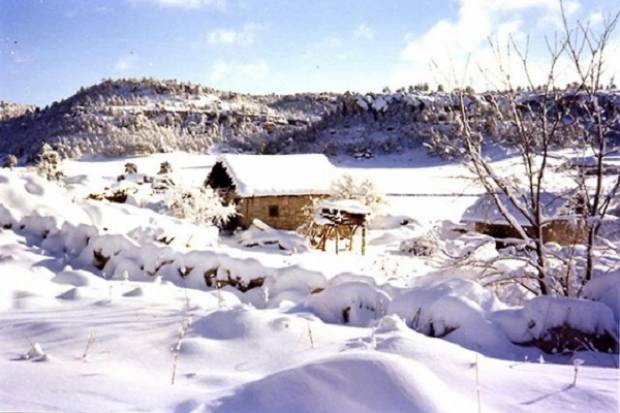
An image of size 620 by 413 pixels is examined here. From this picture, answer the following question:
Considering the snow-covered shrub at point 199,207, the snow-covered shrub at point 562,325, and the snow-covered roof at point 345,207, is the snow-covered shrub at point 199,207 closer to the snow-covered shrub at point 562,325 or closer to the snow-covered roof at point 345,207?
the snow-covered roof at point 345,207

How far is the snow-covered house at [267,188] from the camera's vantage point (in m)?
24.5

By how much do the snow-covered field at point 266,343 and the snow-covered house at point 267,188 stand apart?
13.9 m

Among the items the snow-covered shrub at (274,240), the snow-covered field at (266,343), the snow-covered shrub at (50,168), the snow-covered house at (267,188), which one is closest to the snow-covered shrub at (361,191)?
the snow-covered house at (267,188)

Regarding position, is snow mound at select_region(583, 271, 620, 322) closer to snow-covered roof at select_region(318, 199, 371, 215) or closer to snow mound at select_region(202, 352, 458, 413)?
snow mound at select_region(202, 352, 458, 413)

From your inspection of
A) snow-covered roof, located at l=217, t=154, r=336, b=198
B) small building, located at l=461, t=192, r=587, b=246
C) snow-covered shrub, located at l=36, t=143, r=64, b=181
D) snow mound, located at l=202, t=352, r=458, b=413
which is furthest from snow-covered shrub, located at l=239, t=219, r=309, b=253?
snow mound, located at l=202, t=352, r=458, b=413

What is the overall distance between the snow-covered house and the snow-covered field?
1389 centimetres

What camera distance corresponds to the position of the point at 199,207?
77.2ft

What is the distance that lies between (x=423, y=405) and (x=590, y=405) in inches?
40.9

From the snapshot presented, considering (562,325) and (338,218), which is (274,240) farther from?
(562,325)

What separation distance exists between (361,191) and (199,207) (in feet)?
32.3

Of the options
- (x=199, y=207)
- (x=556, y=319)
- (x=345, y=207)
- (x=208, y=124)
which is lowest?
(x=199, y=207)

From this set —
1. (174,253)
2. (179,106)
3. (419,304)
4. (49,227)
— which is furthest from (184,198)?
(179,106)

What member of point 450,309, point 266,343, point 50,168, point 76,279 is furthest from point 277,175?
point 266,343

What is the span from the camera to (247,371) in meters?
3.69
